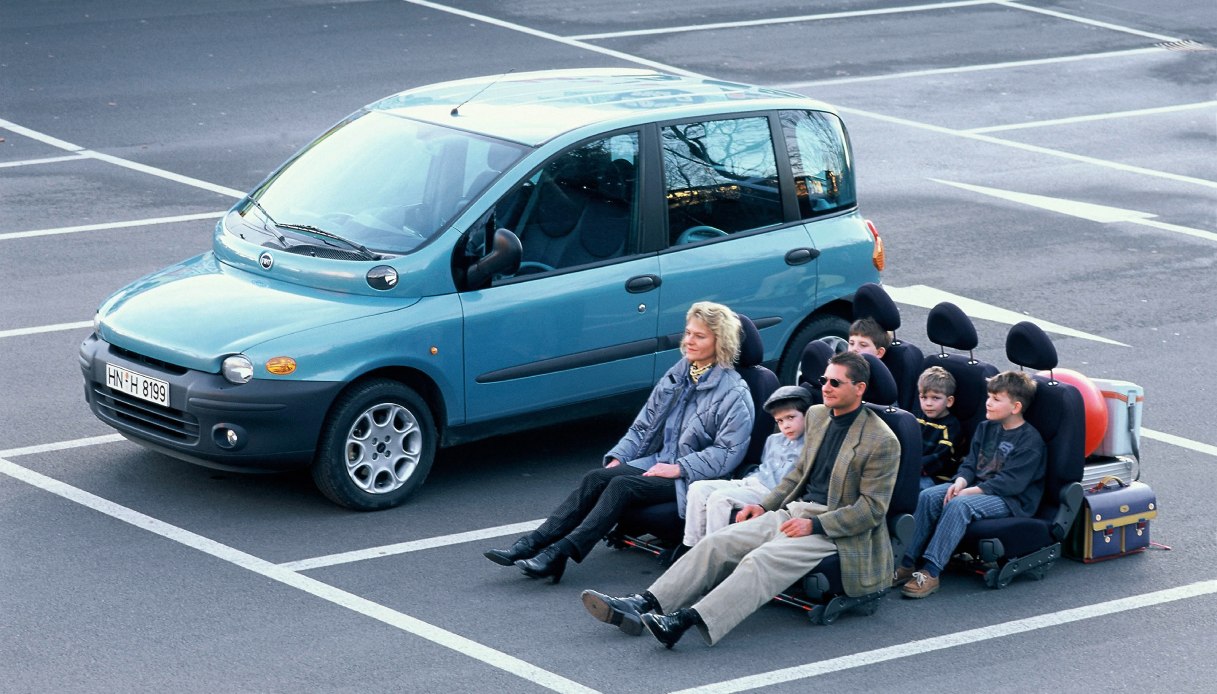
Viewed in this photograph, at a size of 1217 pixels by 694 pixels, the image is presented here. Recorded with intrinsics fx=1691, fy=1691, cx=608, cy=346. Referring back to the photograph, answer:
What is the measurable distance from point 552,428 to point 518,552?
8.09ft

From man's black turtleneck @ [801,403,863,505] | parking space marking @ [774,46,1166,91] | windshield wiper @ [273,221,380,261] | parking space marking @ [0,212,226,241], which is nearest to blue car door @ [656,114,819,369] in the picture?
windshield wiper @ [273,221,380,261]

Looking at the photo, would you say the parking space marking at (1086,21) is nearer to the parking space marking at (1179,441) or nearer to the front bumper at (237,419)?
the parking space marking at (1179,441)

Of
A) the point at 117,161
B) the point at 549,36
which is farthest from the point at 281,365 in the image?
the point at 549,36

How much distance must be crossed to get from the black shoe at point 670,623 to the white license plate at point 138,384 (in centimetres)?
297

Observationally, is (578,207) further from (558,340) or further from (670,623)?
(670,623)

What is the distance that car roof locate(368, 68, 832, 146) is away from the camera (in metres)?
9.88

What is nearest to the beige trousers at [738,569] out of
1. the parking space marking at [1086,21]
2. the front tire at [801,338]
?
the front tire at [801,338]

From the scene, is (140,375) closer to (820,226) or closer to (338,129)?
(338,129)

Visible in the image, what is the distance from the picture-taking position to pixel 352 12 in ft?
80.0

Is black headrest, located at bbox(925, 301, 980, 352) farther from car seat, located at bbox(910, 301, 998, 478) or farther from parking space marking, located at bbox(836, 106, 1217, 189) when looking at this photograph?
parking space marking, located at bbox(836, 106, 1217, 189)

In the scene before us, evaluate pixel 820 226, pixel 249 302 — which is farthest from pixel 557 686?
pixel 820 226

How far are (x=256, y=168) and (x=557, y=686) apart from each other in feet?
34.8

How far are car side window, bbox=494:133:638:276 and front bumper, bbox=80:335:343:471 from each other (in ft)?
4.74

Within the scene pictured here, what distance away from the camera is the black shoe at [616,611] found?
755 cm
